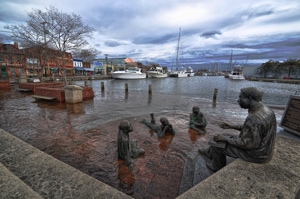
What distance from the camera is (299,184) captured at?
1.79 meters

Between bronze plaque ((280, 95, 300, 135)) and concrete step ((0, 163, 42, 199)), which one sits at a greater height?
bronze plaque ((280, 95, 300, 135))

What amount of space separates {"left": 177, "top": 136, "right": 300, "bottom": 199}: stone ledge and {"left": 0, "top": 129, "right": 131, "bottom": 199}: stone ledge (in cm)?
98

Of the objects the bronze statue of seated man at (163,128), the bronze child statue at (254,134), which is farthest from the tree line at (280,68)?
the bronze child statue at (254,134)

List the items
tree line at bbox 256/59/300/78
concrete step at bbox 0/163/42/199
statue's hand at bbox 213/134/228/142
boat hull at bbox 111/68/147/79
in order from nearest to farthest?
concrete step at bbox 0/163/42/199, statue's hand at bbox 213/134/228/142, boat hull at bbox 111/68/147/79, tree line at bbox 256/59/300/78

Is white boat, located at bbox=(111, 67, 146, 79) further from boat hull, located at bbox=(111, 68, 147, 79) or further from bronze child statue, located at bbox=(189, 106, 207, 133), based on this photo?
bronze child statue, located at bbox=(189, 106, 207, 133)

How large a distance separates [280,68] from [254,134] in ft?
224

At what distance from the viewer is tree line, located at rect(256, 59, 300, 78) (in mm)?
46250

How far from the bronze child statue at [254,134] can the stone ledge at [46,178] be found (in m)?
1.70

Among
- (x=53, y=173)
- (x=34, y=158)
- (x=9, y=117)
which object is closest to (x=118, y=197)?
(x=53, y=173)

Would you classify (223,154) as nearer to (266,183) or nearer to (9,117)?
(266,183)

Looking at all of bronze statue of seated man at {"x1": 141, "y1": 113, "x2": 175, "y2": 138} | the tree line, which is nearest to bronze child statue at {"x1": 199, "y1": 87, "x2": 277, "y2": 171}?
bronze statue of seated man at {"x1": 141, "y1": 113, "x2": 175, "y2": 138}

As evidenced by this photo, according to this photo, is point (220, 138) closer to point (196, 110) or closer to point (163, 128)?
point (163, 128)

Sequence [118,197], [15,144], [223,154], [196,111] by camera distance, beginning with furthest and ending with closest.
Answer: [196,111]
[15,144]
[223,154]
[118,197]

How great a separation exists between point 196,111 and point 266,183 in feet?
12.6
